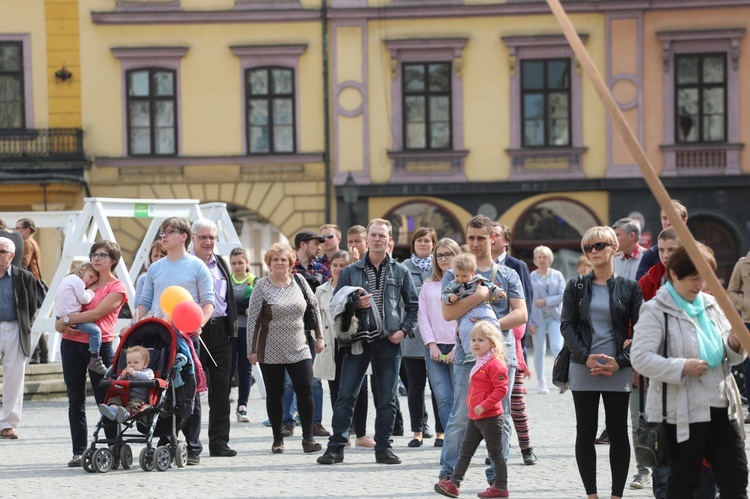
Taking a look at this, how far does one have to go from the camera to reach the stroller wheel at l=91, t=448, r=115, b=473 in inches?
455

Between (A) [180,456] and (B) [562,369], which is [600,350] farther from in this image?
(A) [180,456]

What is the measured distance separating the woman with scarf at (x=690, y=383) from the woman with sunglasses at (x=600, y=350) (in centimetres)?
143

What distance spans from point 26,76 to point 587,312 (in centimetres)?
2576

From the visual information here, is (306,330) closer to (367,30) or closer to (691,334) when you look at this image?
(691,334)

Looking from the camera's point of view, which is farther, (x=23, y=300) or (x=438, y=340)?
(x=23, y=300)

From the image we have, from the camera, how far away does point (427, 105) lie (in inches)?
1326

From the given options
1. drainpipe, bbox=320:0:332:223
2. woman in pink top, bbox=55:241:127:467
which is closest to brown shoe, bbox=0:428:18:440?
woman in pink top, bbox=55:241:127:467

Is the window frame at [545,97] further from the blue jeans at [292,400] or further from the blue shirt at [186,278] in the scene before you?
the blue shirt at [186,278]

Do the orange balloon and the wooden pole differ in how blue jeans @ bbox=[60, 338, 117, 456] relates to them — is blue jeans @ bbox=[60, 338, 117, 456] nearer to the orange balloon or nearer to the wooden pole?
the orange balloon

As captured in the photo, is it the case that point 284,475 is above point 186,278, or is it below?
below

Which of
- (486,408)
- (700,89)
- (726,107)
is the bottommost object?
(486,408)

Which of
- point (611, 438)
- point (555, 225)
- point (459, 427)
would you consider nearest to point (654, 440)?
point (611, 438)

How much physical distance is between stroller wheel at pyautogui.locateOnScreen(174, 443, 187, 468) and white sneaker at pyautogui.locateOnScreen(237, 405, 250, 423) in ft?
13.5

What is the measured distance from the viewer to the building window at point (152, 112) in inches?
1326
